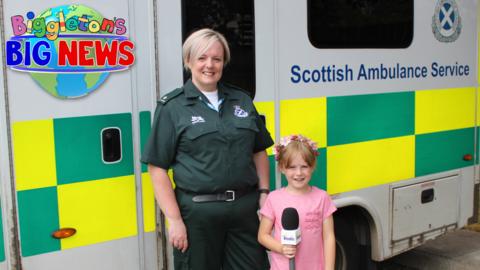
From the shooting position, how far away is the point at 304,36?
10.6ft

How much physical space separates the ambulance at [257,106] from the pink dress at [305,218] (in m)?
0.52

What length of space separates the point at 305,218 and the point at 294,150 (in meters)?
0.28

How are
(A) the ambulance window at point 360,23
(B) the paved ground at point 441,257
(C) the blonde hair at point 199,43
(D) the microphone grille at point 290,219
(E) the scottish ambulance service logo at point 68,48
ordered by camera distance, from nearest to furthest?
(D) the microphone grille at point 290,219
(E) the scottish ambulance service logo at point 68,48
(C) the blonde hair at point 199,43
(A) the ambulance window at point 360,23
(B) the paved ground at point 441,257

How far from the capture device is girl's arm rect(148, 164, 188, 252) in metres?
2.47

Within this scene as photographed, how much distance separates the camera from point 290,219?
2.17 meters

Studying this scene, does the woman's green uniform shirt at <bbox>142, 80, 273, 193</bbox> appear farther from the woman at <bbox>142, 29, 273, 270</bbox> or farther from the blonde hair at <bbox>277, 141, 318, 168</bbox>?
the blonde hair at <bbox>277, 141, 318, 168</bbox>

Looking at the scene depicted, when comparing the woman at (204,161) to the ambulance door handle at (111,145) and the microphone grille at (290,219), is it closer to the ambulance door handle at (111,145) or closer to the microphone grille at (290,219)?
the ambulance door handle at (111,145)

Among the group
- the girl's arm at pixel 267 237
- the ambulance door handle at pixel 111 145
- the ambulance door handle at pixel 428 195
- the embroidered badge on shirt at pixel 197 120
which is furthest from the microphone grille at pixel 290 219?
the ambulance door handle at pixel 428 195

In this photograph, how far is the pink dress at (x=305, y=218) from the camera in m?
2.55

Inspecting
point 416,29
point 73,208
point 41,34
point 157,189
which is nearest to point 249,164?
point 157,189

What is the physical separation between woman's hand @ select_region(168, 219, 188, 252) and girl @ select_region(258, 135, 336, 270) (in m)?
0.32

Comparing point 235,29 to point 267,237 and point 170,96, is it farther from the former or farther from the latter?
point 267,237

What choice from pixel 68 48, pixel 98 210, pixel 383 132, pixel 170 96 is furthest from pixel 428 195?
pixel 68 48

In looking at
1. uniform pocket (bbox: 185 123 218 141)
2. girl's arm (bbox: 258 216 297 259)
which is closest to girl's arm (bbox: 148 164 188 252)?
uniform pocket (bbox: 185 123 218 141)
